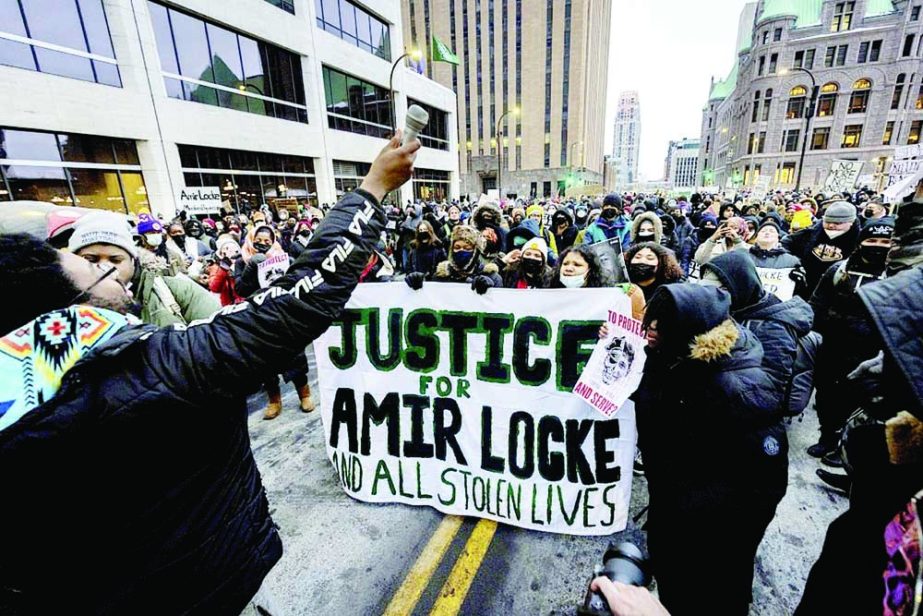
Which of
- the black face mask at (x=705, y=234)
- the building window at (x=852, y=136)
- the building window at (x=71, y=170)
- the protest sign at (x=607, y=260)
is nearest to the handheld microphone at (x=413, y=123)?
the protest sign at (x=607, y=260)

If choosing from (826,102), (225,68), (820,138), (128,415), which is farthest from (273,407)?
(826,102)

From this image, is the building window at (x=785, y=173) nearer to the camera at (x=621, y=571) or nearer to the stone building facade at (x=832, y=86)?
the stone building facade at (x=832, y=86)

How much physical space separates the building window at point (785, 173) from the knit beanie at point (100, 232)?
231 ft

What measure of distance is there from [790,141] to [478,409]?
230 feet

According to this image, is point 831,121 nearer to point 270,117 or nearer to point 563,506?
point 270,117

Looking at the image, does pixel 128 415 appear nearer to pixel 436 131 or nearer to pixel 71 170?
pixel 71 170

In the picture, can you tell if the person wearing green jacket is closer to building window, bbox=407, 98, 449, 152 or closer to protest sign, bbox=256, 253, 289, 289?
protest sign, bbox=256, 253, 289, 289

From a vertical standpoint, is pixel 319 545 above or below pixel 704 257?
below

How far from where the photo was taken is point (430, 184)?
1277 inches

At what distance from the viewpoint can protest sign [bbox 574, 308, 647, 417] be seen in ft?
8.32

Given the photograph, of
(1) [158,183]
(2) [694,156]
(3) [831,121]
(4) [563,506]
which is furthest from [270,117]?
(2) [694,156]

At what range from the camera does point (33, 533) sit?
99 centimetres

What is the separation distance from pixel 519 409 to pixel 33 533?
2.35m

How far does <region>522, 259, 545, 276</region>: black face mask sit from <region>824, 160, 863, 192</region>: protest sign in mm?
15437
